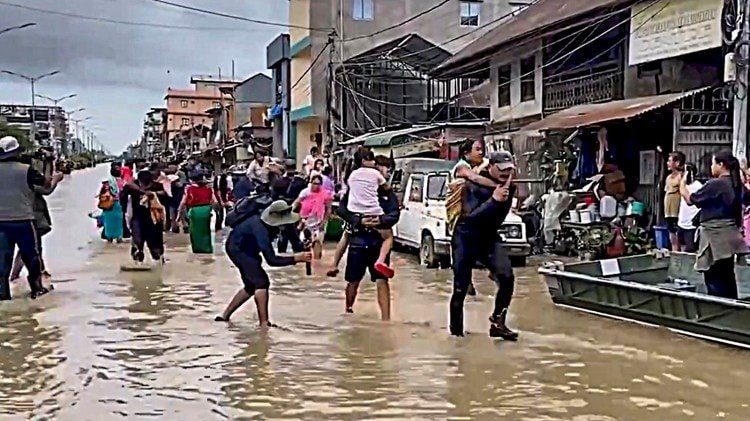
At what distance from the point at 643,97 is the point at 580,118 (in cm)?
163

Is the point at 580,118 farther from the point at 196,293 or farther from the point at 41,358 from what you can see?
the point at 41,358

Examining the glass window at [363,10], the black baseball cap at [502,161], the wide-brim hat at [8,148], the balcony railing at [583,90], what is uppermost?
the glass window at [363,10]

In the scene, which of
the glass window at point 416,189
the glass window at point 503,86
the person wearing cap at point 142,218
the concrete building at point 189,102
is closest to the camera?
the person wearing cap at point 142,218

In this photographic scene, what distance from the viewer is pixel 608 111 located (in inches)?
696

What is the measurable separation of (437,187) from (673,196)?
12.9 ft

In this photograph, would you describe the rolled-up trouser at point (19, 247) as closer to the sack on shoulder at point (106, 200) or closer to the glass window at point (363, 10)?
the sack on shoulder at point (106, 200)

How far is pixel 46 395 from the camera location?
7121mm

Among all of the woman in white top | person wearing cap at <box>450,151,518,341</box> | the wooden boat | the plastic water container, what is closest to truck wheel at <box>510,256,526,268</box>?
the plastic water container

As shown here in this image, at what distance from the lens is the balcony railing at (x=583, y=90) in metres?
20.5

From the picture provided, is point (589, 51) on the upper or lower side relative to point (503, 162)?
upper

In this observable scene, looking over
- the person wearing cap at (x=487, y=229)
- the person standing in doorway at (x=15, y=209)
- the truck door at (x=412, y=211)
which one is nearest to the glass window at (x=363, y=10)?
the truck door at (x=412, y=211)

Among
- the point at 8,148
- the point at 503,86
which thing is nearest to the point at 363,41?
the point at 503,86

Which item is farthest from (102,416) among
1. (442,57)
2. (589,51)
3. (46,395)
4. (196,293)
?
(442,57)

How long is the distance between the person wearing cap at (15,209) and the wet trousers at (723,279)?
7.47m
